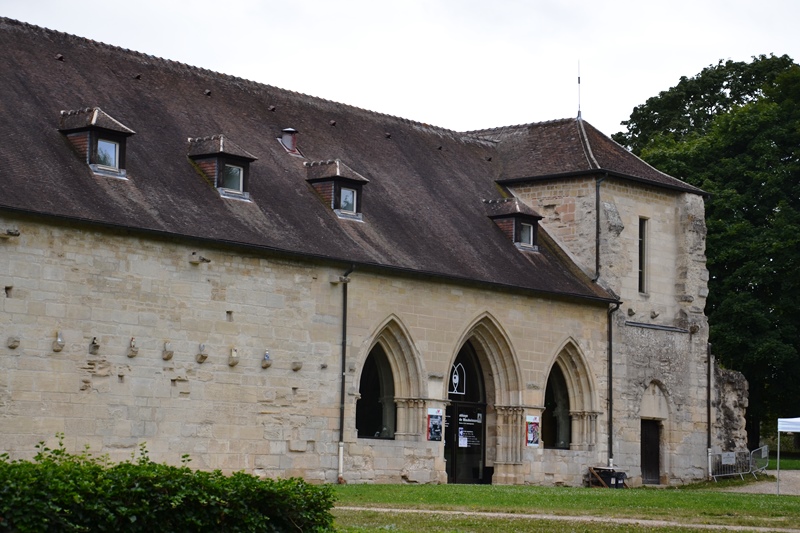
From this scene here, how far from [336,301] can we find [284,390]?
2237 mm

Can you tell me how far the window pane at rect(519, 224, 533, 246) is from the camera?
36.6 meters

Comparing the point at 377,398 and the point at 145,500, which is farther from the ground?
the point at 377,398

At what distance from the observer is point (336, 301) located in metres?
30.6

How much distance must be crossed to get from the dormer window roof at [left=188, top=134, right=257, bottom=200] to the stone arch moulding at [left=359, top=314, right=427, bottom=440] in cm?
471

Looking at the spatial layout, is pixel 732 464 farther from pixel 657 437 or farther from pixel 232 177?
pixel 232 177

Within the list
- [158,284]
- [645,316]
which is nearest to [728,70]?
[645,316]

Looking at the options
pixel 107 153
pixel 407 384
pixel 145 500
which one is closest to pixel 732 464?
pixel 407 384

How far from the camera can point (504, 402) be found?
34.8m

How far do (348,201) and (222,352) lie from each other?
5436 mm

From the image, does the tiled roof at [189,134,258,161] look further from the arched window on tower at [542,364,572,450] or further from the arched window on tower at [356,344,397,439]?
the arched window on tower at [542,364,572,450]

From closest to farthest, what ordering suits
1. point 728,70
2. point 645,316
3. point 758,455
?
point 645,316, point 758,455, point 728,70

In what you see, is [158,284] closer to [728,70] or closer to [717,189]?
[717,189]

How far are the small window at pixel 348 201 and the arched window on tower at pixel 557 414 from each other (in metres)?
7.42

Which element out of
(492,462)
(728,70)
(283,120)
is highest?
(728,70)
